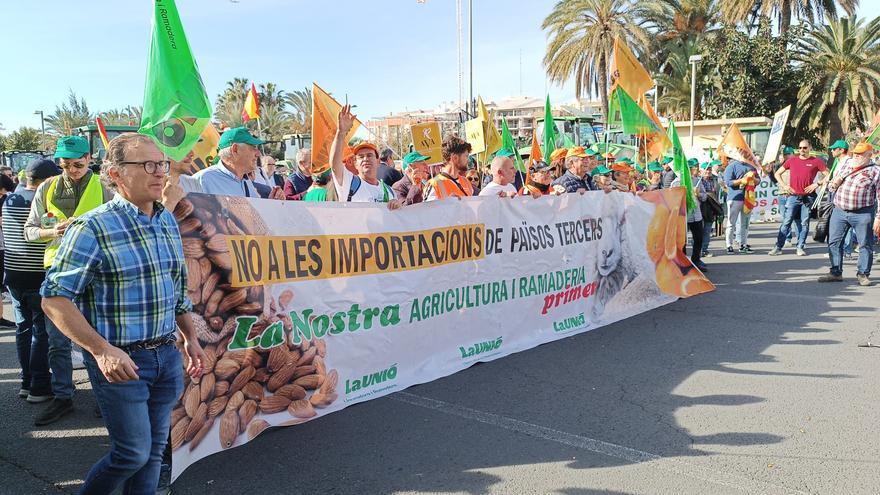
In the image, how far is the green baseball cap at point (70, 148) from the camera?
443cm

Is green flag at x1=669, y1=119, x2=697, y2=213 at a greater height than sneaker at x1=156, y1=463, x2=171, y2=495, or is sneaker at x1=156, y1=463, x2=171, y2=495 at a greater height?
green flag at x1=669, y1=119, x2=697, y2=213

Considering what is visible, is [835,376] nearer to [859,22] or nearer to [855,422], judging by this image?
[855,422]

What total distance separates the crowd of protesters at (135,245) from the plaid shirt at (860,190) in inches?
0.7

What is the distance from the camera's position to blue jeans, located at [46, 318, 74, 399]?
186 inches

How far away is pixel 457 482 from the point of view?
357cm

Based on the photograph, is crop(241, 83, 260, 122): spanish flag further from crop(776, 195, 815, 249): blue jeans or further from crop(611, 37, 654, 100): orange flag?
crop(776, 195, 815, 249): blue jeans

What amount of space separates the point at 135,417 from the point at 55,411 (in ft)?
8.42

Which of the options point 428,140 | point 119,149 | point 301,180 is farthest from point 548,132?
point 119,149

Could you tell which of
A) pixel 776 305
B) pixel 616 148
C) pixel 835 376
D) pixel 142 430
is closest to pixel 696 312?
pixel 776 305

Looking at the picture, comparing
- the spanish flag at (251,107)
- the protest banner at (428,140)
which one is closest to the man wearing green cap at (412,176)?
the protest banner at (428,140)

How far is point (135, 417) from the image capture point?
8.61 feet

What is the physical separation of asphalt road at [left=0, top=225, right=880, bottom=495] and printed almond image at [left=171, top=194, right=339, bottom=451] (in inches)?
10.1

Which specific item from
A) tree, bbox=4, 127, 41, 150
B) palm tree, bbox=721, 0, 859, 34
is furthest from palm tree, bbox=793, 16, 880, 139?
tree, bbox=4, 127, 41, 150

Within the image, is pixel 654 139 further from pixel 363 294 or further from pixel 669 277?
pixel 363 294
